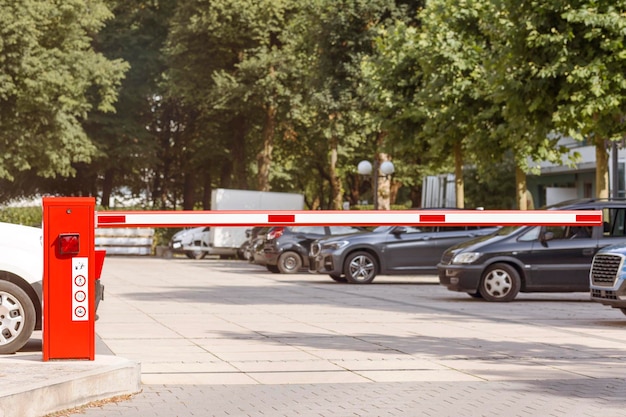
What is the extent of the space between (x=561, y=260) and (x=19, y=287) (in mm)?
11364

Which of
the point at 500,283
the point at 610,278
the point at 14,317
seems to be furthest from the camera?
the point at 500,283

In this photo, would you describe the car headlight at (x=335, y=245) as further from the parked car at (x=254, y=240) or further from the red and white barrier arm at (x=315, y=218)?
the red and white barrier arm at (x=315, y=218)

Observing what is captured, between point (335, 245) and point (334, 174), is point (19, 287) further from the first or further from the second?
point (334, 174)

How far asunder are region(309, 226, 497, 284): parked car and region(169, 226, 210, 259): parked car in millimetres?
21559

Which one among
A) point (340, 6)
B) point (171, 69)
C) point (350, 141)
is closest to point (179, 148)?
point (171, 69)

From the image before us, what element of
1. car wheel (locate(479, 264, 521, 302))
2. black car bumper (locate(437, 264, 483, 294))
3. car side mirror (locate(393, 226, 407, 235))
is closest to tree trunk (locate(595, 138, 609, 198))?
car side mirror (locate(393, 226, 407, 235))

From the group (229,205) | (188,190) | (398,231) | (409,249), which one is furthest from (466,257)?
(188,190)

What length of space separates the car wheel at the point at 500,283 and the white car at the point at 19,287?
10704mm

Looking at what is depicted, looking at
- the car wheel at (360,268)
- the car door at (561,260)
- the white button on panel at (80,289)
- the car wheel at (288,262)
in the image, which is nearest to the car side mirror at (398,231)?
the car wheel at (360,268)

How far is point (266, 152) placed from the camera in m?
57.4

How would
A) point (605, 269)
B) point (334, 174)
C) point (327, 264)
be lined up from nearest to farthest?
1. point (605, 269)
2. point (327, 264)
3. point (334, 174)

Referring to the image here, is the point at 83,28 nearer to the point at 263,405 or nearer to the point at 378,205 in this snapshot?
the point at 378,205

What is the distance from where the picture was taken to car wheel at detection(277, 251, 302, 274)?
33.8 meters

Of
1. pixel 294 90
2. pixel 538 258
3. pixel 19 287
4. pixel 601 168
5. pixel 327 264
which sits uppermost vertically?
pixel 294 90
